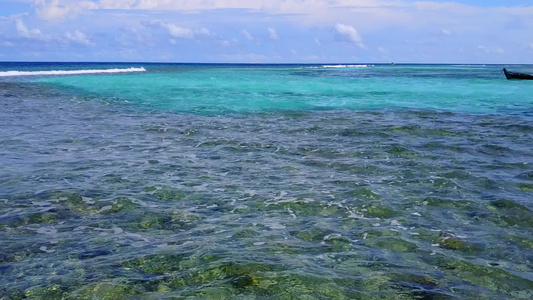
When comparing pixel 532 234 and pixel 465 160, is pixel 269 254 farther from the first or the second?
pixel 465 160

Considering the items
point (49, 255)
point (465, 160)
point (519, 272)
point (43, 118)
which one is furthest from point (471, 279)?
point (43, 118)

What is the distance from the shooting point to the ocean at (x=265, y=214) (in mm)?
6801

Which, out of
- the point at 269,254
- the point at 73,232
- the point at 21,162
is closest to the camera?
the point at 269,254

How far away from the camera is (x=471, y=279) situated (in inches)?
272

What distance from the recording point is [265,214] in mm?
9750

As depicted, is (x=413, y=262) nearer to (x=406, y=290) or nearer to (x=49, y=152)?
(x=406, y=290)

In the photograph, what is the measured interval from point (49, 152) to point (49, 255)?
8.60 m

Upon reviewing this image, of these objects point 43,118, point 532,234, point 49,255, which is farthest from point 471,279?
point 43,118

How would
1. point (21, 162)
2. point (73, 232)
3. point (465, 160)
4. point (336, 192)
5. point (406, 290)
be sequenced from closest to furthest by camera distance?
point (406, 290)
point (73, 232)
point (336, 192)
point (21, 162)
point (465, 160)

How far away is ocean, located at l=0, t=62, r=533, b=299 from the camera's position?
268 inches

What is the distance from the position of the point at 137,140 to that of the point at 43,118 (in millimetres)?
8695

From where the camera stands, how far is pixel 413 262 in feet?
24.6

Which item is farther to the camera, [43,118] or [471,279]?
[43,118]

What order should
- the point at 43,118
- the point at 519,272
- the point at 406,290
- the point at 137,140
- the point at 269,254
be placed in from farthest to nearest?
the point at 43,118 → the point at 137,140 → the point at 269,254 → the point at 519,272 → the point at 406,290
